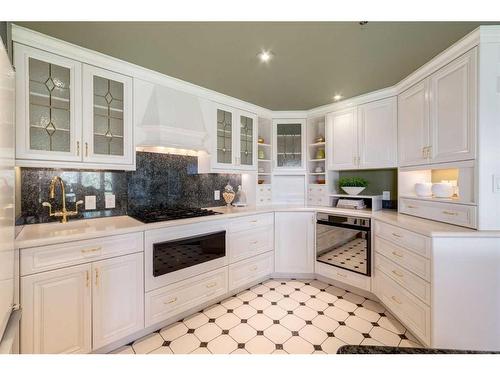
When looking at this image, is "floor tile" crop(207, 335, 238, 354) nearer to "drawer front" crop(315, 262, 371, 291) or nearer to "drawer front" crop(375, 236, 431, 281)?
"drawer front" crop(315, 262, 371, 291)

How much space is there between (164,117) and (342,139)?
216 cm

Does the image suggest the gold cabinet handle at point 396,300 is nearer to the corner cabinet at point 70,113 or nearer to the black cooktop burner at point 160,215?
the black cooktop burner at point 160,215

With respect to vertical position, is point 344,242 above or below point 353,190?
below

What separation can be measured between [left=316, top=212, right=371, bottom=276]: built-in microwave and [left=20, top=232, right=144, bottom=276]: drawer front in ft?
6.52

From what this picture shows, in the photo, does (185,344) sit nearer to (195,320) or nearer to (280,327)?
(195,320)

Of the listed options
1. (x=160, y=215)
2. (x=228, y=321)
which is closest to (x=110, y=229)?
(x=160, y=215)

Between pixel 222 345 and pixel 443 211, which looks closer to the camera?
pixel 222 345

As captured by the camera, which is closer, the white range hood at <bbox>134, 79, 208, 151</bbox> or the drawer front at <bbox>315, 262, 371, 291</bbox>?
the white range hood at <bbox>134, 79, 208, 151</bbox>

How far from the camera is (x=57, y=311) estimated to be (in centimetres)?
135

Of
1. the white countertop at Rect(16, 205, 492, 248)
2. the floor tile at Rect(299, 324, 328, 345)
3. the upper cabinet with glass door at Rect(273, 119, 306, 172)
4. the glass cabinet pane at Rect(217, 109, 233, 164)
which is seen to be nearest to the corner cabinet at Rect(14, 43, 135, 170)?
the white countertop at Rect(16, 205, 492, 248)

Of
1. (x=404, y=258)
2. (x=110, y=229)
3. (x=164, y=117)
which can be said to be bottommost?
(x=404, y=258)

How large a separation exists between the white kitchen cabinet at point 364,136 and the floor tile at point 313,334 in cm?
184

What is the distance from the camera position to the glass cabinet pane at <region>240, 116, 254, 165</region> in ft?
9.43

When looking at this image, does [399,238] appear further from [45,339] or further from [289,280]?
[45,339]
